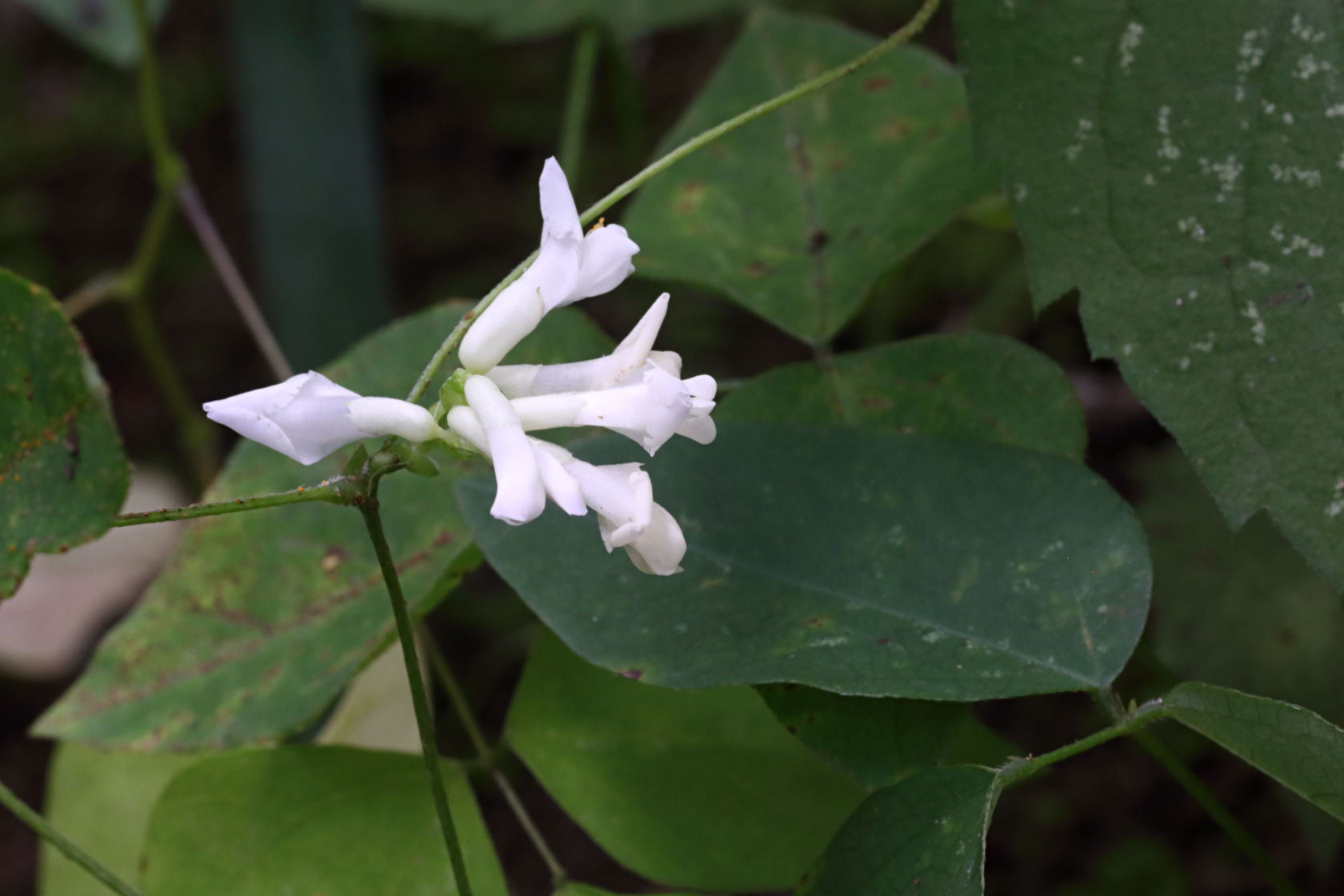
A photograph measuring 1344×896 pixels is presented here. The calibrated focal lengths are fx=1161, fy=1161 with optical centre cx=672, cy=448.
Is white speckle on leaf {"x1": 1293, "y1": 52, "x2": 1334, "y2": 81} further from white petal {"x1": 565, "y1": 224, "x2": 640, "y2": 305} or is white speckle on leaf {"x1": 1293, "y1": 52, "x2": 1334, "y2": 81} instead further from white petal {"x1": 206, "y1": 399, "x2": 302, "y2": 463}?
white petal {"x1": 206, "y1": 399, "x2": 302, "y2": 463}

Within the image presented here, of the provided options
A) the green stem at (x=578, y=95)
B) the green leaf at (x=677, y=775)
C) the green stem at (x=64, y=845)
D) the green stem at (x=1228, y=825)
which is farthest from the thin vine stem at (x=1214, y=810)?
the green stem at (x=578, y=95)

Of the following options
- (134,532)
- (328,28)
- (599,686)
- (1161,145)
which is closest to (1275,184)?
(1161,145)

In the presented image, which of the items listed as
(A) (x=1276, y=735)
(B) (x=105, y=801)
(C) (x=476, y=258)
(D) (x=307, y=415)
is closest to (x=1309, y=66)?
(A) (x=1276, y=735)

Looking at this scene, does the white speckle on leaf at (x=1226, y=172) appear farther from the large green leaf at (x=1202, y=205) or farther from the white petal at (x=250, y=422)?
the white petal at (x=250, y=422)

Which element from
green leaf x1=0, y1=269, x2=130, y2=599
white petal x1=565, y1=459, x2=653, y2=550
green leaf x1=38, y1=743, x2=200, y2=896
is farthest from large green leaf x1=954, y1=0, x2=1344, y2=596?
green leaf x1=38, y1=743, x2=200, y2=896

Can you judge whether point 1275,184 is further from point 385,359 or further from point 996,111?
point 385,359

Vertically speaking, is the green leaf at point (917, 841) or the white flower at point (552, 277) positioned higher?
Result: the white flower at point (552, 277)

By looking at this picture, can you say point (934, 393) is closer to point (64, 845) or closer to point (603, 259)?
point (603, 259)
